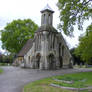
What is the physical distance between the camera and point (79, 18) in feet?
69.5

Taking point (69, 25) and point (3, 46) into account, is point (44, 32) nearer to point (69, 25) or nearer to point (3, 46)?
point (69, 25)

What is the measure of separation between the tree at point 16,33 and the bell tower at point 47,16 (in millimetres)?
16070

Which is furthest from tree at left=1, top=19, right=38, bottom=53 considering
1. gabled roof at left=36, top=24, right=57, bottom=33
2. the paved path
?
the paved path

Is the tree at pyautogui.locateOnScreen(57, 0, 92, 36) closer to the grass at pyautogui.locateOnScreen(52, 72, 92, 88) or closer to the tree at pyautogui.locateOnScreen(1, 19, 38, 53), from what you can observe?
the grass at pyautogui.locateOnScreen(52, 72, 92, 88)

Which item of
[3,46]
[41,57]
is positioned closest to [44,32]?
[41,57]

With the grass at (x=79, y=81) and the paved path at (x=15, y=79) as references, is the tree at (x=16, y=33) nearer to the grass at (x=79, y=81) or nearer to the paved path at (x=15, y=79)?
the paved path at (x=15, y=79)

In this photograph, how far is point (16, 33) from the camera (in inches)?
2135

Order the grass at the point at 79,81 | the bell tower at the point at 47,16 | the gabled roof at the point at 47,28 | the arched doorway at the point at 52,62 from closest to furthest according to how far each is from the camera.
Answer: the grass at the point at 79,81, the arched doorway at the point at 52,62, the gabled roof at the point at 47,28, the bell tower at the point at 47,16

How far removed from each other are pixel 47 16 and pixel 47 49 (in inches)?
368

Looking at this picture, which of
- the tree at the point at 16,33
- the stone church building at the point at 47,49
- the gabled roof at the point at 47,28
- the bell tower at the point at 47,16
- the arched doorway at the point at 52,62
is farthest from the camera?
the tree at the point at 16,33

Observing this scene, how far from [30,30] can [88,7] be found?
125ft

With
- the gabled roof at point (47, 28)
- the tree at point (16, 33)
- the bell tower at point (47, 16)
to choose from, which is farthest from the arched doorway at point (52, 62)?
the tree at point (16, 33)

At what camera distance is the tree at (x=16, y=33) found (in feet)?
180

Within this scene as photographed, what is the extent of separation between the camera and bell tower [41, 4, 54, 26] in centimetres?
3978
